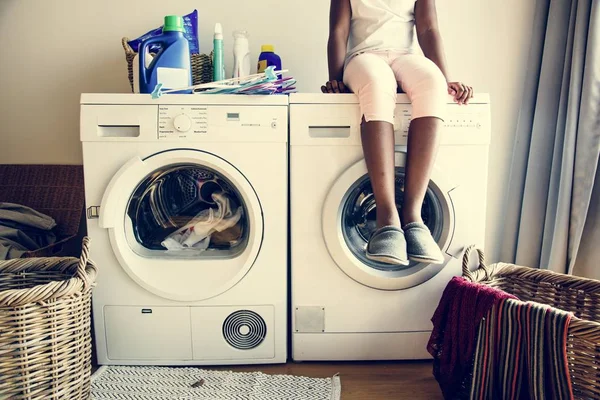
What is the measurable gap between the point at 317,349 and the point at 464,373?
0.44 metres

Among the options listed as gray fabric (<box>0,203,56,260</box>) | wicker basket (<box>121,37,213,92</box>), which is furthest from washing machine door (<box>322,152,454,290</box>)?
gray fabric (<box>0,203,56,260</box>)

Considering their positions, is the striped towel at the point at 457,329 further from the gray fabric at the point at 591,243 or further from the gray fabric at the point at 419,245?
the gray fabric at the point at 591,243

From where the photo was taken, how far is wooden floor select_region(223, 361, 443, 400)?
1312mm

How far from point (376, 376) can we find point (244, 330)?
418mm

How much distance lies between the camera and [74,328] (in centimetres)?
115

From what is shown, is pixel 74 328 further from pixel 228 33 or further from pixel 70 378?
pixel 228 33

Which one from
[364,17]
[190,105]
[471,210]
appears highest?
[364,17]

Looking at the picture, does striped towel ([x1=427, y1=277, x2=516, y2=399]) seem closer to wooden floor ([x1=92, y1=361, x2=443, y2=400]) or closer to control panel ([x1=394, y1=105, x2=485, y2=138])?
wooden floor ([x1=92, y1=361, x2=443, y2=400])

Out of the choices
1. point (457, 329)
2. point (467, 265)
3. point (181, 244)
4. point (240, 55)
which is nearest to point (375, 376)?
point (457, 329)

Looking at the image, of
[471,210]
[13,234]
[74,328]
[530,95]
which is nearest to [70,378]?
[74,328]

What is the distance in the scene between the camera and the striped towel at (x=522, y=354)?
1.00 meters

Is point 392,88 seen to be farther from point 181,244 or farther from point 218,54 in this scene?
point 181,244

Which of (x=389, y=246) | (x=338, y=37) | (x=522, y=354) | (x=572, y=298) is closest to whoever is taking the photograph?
(x=522, y=354)

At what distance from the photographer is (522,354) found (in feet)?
3.51
